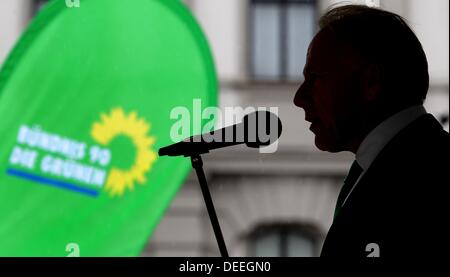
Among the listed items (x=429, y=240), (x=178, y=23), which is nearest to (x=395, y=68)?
→ (x=429, y=240)

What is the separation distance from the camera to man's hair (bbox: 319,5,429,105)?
847 mm

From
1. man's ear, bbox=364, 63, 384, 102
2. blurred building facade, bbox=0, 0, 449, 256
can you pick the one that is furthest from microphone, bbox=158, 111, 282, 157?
blurred building facade, bbox=0, 0, 449, 256

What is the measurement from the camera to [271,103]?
5.06 m

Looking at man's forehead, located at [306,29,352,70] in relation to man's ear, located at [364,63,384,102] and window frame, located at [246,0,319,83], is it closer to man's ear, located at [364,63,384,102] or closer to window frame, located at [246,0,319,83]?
man's ear, located at [364,63,384,102]

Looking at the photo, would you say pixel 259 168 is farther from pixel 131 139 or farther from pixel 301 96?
pixel 301 96

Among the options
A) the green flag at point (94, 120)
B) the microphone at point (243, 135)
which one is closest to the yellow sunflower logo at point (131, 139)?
the green flag at point (94, 120)

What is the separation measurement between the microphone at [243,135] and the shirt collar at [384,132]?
106 millimetres

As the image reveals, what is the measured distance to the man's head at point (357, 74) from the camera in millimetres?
851

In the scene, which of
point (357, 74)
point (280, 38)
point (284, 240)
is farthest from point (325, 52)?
point (284, 240)

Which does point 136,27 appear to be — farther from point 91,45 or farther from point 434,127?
point 434,127

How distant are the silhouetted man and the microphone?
4 cm

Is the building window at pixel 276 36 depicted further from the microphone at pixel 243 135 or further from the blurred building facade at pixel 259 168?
the microphone at pixel 243 135

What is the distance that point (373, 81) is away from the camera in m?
0.87
